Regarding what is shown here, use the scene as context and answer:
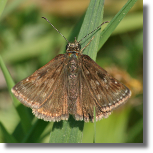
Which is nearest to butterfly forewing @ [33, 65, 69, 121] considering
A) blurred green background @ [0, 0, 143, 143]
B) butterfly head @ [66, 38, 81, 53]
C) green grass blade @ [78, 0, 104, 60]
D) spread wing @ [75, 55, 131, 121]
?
spread wing @ [75, 55, 131, 121]

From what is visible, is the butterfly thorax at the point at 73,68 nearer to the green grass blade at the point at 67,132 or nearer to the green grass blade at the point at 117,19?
the green grass blade at the point at 67,132

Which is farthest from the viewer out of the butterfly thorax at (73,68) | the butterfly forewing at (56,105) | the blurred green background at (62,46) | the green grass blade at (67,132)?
the blurred green background at (62,46)

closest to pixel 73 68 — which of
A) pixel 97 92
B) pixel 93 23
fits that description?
pixel 97 92

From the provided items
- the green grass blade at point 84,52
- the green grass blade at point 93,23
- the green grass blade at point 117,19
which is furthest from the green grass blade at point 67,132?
the green grass blade at point 117,19

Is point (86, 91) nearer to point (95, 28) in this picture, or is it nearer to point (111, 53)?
point (95, 28)

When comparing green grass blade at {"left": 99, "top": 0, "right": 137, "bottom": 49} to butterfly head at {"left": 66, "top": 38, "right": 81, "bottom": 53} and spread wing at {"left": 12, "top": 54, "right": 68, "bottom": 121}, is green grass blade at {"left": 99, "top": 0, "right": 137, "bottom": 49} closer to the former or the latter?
butterfly head at {"left": 66, "top": 38, "right": 81, "bottom": 53}

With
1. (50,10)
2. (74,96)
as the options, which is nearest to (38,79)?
(74,96)
